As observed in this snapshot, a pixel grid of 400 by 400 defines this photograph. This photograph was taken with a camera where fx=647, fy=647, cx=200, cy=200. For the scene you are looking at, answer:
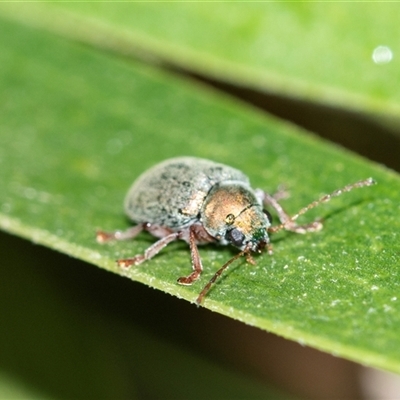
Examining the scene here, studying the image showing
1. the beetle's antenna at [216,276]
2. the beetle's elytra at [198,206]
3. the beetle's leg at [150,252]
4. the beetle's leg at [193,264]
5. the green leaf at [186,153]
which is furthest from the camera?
the beetle's elytra at [198,206]

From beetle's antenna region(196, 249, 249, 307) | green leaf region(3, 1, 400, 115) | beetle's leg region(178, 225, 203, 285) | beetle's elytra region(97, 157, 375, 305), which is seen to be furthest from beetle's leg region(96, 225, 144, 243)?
green leaf region(3, 1, 400, 115)

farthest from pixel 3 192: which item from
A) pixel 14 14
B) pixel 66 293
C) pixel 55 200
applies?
pixel 14 14

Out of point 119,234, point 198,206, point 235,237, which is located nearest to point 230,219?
point 235,237

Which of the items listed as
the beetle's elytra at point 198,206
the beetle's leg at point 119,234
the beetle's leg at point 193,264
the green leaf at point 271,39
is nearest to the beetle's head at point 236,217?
the beetle's elytra at point 198,206

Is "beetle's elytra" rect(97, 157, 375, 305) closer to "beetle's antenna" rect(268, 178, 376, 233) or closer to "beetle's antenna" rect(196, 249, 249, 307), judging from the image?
"beetle's antenna" rect(268, 178, 376, 233)

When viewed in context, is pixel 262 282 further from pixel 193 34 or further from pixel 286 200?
pixel 193 34

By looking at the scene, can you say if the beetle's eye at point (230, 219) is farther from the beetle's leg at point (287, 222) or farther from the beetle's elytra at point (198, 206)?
the beetle's leg at point (287, 222)
